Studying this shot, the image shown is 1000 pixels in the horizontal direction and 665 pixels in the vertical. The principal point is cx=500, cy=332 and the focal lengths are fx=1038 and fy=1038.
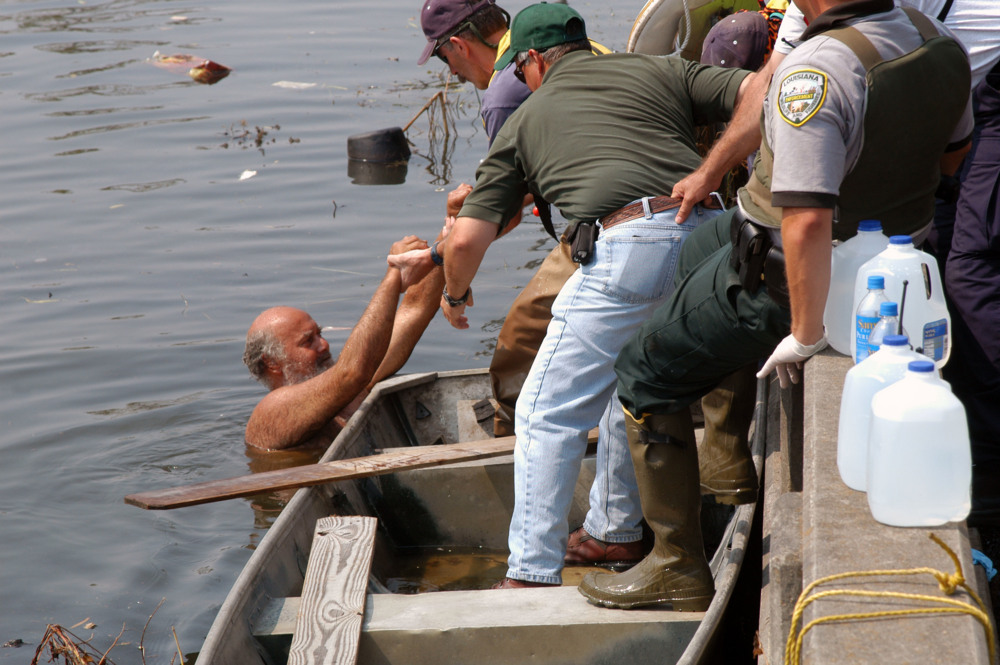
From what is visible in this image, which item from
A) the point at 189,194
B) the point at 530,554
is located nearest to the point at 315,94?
the point at 189,194

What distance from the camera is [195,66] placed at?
16.6 meters

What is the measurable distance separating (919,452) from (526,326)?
3004 millimetres

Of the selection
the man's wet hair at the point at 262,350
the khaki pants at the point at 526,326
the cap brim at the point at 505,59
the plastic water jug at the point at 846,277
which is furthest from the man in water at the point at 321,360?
the plastic water jug at the point at 846,277

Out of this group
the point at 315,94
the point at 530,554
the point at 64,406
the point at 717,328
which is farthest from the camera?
the point at 315,94

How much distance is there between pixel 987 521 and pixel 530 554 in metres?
1.67

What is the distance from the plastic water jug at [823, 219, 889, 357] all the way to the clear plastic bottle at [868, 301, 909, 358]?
0.30 metres

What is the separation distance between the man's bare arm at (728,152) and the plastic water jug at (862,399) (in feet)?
5.05

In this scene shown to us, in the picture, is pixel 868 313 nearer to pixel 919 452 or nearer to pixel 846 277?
pixel 846 277

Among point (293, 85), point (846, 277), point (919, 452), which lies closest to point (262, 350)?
point (846, 277)

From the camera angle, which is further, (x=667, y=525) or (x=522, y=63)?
(x=522, y=63)

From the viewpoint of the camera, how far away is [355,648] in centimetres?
357

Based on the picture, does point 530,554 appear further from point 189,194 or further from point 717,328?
point 189,194

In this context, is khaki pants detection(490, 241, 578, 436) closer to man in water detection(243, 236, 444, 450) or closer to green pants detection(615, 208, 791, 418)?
man in water detection(243, 236, 444, 450)

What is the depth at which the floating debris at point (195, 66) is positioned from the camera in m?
16.4
